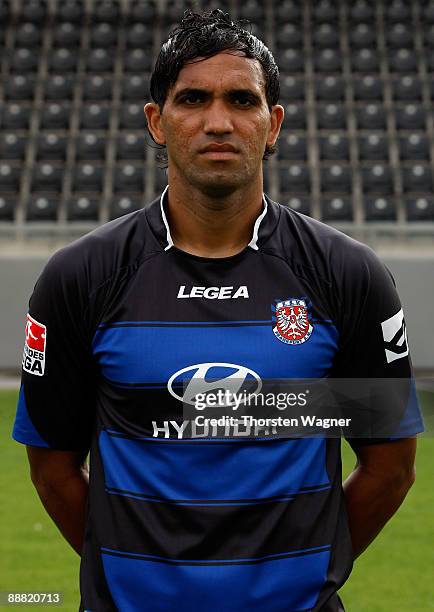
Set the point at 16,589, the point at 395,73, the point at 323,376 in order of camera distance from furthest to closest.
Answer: the point at 395,73, the point at 16,589, the point at 323,376

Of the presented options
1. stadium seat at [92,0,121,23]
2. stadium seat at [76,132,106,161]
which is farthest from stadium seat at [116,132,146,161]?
stadium seat at [92,0,121,23]

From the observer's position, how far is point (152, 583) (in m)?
1.53

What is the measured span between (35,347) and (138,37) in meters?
13.6

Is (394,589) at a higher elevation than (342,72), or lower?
lower

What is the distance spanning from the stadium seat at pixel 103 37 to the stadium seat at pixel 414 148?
4.93 meters

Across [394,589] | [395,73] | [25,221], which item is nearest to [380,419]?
[394,589]

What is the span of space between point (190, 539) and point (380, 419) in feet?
1.55

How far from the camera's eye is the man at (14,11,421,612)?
5.01 feet

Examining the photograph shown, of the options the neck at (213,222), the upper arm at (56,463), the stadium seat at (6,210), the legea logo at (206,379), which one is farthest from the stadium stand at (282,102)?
the legea logo at (206,379)

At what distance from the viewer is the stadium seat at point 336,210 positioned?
37.8 ft

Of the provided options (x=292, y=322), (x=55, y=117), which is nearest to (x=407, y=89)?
(x=55, y=117)

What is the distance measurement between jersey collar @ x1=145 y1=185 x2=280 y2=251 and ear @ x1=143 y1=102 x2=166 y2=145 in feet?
0.35

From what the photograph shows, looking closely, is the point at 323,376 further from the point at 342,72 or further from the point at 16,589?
the point at 342,72

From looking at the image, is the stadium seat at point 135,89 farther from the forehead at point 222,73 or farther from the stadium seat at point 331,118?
the forehead at point 222,73
